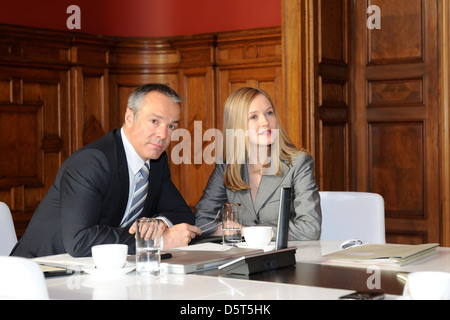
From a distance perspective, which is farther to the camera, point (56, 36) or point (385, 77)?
point (56, 36)

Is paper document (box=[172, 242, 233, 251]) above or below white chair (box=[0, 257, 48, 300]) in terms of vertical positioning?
below

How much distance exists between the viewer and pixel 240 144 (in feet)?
9.77

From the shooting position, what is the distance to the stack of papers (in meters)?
1.93

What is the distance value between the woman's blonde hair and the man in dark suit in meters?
0.31

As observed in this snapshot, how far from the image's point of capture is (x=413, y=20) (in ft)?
14.7

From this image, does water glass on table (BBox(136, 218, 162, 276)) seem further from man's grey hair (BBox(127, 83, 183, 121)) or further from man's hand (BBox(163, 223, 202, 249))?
man's grey hair (BBox(127, 83, 183, 121))

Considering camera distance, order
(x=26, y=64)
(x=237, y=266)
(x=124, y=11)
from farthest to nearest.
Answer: (x=124, y=11), (x=26, y=64), (x=237, y=266)

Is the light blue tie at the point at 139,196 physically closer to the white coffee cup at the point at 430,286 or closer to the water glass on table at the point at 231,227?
the water glass on table at the point at 231,227

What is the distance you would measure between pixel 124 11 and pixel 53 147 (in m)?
1.37

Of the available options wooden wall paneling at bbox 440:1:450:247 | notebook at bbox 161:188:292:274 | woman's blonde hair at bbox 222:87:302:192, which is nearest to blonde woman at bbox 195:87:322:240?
woman's blonde hair at bbox 222:87:302:192

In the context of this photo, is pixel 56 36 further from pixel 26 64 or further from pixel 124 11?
pixel 124 11

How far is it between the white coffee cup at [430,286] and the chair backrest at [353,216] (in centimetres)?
136

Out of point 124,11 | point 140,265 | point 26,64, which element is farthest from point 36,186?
point 140,265

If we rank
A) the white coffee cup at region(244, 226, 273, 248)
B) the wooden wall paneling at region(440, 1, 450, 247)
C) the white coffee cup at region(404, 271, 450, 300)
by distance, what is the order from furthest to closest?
the wooden wall paneling at region(440, 1, 450, 247) → the white coffee cup at region(244, 226, 273, 248) → the white coffee cup at region(404, 271, 450, 300)
